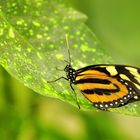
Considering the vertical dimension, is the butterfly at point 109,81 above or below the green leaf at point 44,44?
below

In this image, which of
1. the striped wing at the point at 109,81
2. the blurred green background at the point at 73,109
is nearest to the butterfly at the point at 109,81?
the striped wing at the point at 109,81

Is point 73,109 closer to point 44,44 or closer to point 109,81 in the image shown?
point 109,81

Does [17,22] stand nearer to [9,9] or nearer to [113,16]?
[9,9]

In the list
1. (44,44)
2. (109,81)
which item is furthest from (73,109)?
(44,44)

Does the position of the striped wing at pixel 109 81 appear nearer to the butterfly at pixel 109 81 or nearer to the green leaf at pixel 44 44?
the butterfly at pixel 109 81

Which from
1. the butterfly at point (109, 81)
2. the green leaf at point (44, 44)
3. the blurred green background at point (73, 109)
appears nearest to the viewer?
the green leaf at point (44, 44)

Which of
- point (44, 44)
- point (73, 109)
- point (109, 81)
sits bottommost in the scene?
point (73, 109)

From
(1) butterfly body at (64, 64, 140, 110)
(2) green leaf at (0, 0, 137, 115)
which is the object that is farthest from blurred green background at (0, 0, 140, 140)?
(2) green leaf at (0, 0, 137, 115)
